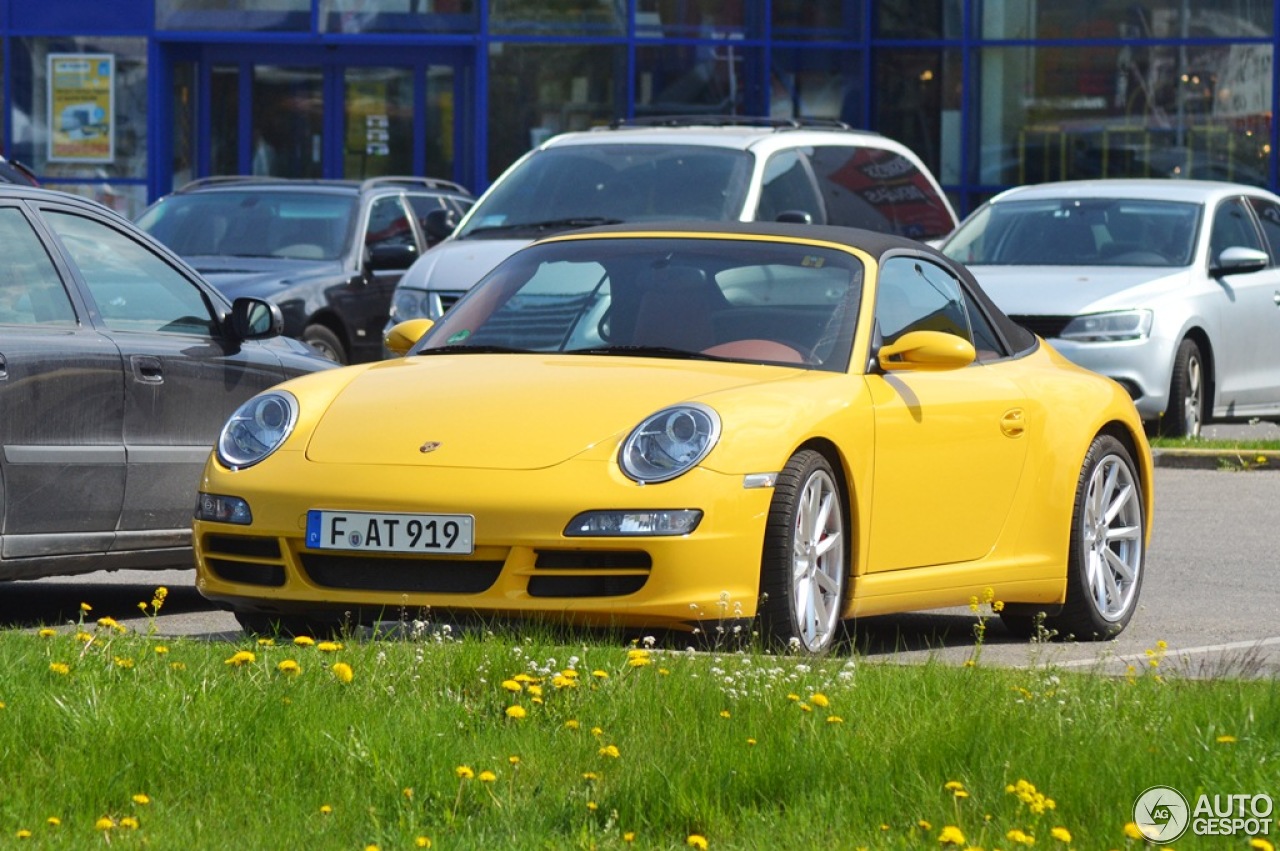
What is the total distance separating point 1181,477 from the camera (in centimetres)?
1334

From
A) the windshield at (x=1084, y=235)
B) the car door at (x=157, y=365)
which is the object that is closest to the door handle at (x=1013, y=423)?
the car door at (x=157, y=365)

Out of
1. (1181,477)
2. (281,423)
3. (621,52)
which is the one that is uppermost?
(621,52)

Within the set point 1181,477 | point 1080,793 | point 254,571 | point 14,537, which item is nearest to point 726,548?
point 254,571

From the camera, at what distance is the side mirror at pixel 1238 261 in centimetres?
1538

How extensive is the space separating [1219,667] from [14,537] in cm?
375

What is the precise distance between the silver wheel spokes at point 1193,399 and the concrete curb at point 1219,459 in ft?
3.63

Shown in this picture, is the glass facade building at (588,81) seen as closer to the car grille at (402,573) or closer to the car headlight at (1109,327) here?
the car headlight at (1109,327)

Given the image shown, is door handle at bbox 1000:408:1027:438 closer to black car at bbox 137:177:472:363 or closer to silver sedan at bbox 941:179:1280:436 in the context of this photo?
silver sedan at bbox 941:179:1280:436

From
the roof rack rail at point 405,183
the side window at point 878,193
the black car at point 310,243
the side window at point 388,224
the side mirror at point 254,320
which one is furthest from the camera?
the roof rack rail at point 405,183

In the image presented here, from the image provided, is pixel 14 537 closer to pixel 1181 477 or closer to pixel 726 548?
pixel 726 548

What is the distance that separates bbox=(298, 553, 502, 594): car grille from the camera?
6.56 m

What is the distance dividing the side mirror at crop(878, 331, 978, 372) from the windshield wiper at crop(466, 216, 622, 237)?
22.0ft

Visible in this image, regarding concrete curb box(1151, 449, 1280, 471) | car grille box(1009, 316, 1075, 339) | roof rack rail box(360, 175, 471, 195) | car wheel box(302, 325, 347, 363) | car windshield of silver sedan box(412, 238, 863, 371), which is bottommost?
concrete curb box(1151, 449, 1280, 471)

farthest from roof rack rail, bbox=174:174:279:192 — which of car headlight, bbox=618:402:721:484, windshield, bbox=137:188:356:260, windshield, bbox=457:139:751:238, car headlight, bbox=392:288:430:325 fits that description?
car headlight, bbox=618:402:721:484
